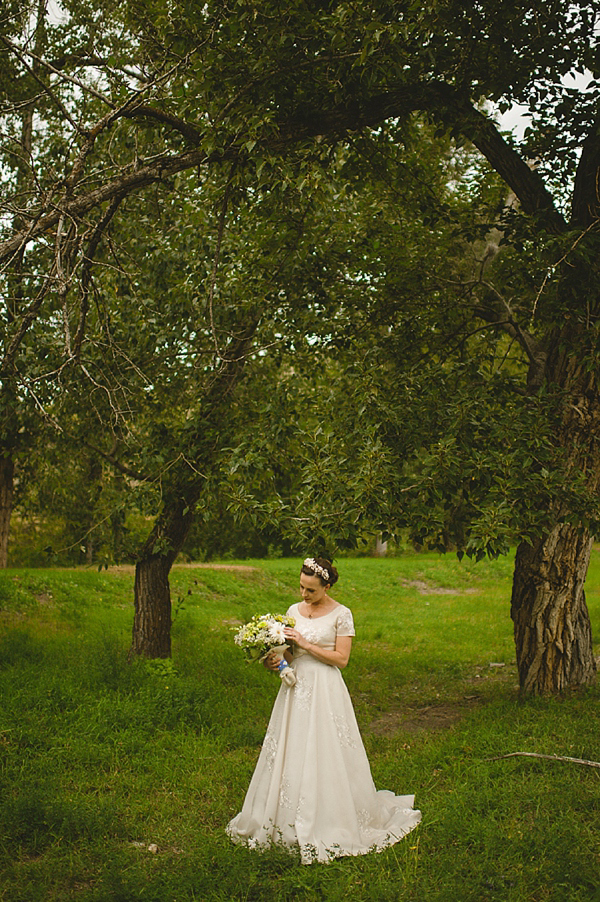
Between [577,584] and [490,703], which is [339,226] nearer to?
[577,584]

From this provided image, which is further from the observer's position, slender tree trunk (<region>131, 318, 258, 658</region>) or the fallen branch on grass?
slender tree trunk (<region>131, 318, 258, 658</region>)

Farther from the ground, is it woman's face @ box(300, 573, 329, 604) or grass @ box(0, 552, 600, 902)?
woman's face @ box(300, 573, 329, 604)

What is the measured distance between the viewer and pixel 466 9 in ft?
21.3

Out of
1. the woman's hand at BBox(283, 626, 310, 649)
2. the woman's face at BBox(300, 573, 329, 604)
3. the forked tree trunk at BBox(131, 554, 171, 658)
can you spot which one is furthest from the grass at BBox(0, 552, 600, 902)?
the woman's face at BBox(300, 573, 329, 604)

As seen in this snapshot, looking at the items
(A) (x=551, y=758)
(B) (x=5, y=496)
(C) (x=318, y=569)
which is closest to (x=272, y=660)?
(C) (x=318, y=569)

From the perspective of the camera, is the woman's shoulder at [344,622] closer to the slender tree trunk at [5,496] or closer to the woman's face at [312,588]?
the woman's face at [312,588]

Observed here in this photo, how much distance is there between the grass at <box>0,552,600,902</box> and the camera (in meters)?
4.43

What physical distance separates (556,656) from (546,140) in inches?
209

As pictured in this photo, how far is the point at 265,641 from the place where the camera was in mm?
5105

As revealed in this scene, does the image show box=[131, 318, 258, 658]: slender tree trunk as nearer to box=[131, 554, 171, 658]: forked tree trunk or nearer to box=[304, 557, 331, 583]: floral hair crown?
box=[131, 554, 171, 658]: forked tree trunk

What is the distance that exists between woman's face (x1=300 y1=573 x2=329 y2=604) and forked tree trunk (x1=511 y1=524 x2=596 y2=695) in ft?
10.6

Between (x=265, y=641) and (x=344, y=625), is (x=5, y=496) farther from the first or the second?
(x=344, y=625)

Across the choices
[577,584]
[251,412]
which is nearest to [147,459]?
[251,412]

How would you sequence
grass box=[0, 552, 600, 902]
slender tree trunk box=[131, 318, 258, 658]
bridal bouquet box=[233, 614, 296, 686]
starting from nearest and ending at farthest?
grass box=[0, 552, 600, 902] < bridal bouquet box=[233, 614, 296, 686] < slender tree trunk box=[131, 318, 258, 658]
